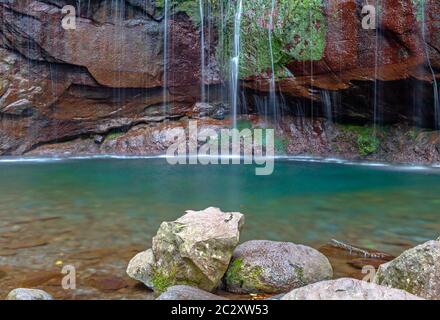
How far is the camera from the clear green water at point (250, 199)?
6.36m

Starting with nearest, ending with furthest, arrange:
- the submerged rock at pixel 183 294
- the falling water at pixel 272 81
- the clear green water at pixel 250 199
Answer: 1. the submerged rock at pixel 183 294
2. the clear green water at pixel 250 199
3. the falling water at pixel 272 81

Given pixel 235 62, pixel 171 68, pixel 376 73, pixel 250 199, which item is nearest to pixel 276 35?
pixel 235 62

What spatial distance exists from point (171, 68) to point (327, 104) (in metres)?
6.04

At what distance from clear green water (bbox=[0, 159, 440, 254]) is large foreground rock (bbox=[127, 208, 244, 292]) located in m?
1.61

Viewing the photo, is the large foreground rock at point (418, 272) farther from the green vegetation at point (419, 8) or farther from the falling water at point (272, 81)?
the falling water at point (272, 81)

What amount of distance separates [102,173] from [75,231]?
613 cm

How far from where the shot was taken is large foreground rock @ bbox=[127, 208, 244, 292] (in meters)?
4.16

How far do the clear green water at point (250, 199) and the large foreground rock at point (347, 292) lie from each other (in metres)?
3.08

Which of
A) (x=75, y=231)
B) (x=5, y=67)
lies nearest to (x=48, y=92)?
(x=5, y=67)

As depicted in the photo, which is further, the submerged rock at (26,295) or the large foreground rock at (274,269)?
the large foreground rock at (274,269)

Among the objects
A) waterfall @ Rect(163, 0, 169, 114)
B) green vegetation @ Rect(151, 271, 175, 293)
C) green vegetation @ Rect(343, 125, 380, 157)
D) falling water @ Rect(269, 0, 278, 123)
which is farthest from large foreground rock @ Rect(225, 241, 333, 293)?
waterfall @ Rect(163, 0, 169, 114)

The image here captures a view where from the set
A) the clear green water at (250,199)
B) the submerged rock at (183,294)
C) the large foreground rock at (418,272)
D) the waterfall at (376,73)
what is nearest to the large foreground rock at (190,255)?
the submerged rock at (183,294)

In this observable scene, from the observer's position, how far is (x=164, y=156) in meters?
16.5
